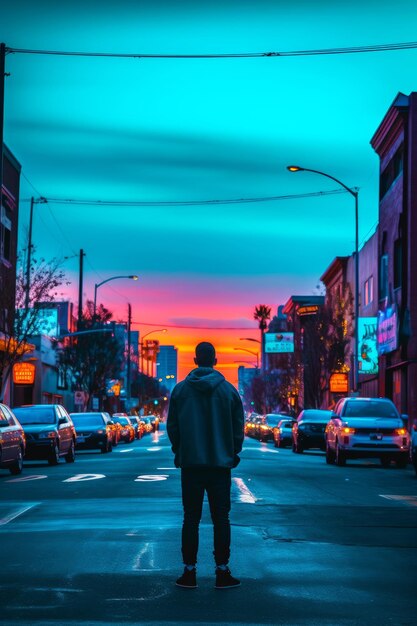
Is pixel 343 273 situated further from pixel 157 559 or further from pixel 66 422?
pixel 157 559

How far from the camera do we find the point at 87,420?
150 feet

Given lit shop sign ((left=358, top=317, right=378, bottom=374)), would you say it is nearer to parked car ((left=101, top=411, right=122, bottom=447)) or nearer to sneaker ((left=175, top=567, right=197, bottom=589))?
parked car ((left=101, top=411, right=122, bottom=447))

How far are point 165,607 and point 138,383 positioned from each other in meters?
146

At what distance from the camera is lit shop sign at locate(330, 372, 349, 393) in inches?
2680

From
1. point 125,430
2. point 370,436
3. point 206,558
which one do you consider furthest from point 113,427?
point 206,558

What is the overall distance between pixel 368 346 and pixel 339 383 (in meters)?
9.27

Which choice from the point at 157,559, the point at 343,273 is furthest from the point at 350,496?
the point at 343,273

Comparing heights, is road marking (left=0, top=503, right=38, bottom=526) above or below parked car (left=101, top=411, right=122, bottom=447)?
below

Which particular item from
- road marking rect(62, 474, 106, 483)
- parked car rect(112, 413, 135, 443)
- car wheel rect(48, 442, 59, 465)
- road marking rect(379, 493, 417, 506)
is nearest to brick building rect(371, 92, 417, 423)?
parked car rect(112, 413, 135, 443)

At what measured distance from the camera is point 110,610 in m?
8.03

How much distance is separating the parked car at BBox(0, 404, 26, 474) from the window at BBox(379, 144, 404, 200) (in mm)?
30948

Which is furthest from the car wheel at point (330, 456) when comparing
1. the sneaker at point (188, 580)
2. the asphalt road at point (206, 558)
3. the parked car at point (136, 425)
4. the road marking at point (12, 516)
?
the parked car at point (136, 425)

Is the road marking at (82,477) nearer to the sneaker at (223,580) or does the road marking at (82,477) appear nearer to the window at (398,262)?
→ the sneaker at (223,580)

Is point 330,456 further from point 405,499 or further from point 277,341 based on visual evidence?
point 277,341
